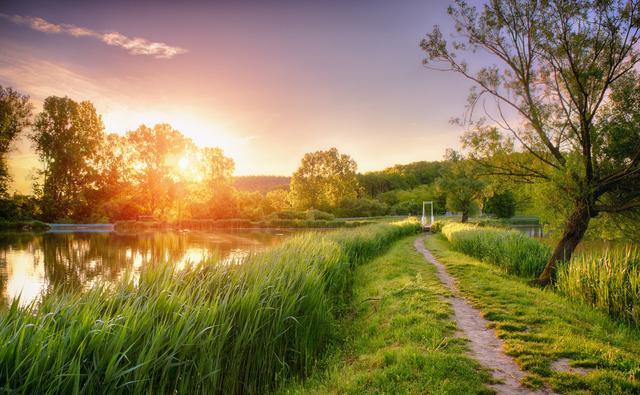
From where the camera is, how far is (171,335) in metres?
3.19

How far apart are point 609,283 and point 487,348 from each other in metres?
3.56

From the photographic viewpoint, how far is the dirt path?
12.0 feet

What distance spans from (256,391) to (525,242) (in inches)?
402

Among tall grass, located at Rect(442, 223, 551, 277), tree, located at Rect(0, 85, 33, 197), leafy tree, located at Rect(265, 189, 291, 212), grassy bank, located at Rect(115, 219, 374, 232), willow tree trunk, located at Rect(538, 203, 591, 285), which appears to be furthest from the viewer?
leafy tree, located at Rect(265, 189, 291, 212)

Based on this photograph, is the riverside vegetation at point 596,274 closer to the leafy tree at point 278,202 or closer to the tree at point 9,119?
the tree at point 9,119

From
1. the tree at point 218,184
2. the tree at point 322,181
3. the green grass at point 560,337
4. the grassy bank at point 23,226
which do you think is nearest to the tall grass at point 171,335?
the green grass at point 560,337

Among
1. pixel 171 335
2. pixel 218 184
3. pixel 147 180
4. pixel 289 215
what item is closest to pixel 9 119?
pixel 147 180

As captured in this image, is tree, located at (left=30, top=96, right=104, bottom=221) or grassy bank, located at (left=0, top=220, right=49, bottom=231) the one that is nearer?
grassy bank, located at (left=0, top=220, right=49, bottom=231)

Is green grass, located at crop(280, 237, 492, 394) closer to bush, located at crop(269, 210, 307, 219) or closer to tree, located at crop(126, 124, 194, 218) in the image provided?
bush, located at crop(269, 210, 307, 219)

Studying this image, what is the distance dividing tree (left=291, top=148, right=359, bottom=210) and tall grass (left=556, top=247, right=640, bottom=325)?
50.2 m

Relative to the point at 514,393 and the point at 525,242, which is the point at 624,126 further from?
the point at 514,393

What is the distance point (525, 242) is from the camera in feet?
35.9

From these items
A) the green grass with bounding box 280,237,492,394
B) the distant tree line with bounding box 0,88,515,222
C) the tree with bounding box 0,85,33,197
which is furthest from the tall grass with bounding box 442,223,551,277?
the tree with bounding box 0,85,33,197

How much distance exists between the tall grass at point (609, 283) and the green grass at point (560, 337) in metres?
0.22
